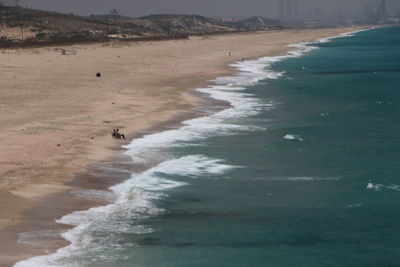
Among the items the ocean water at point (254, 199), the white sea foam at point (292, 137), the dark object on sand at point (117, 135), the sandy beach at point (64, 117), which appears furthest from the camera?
the white sea foam at point (292, 137)

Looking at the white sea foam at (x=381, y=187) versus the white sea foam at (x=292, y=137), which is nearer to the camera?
the white sea foam at (x=381, y=187)

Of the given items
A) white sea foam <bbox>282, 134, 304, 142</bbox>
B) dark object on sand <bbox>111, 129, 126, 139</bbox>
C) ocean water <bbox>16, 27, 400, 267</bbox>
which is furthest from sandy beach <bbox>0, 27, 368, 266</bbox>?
white sea foam <bbox>282, 134, 304, 142</bbox>

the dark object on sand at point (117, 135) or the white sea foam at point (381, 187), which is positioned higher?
the dark object on sand at point (117, 135)

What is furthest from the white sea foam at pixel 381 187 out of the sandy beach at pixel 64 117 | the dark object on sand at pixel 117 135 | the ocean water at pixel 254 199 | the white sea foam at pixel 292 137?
the dark object on sand at pixel 117 135

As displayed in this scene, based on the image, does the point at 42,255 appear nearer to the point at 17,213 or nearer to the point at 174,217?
the point at 17,213

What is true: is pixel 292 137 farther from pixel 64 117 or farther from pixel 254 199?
pixel 254 199

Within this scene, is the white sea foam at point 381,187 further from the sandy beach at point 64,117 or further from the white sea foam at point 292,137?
the white sea foam at point 292,137

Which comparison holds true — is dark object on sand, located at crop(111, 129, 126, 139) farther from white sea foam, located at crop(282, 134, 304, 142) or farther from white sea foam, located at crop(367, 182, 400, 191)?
white sea foam, located at crop(367, 182, 400, 191)

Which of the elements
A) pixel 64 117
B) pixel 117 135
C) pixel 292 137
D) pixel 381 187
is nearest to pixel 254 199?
pixel 381 187
